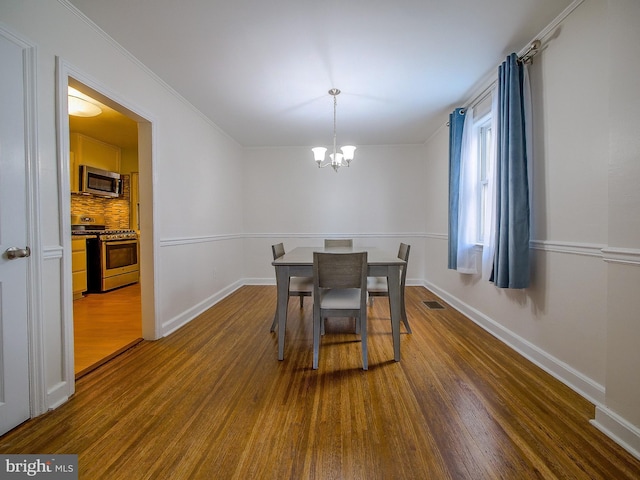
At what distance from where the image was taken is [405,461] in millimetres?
1208

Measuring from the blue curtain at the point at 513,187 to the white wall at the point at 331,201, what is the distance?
8.44 ft

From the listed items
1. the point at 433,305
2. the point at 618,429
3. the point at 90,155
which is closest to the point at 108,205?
the point at 90,155

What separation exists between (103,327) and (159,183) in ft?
5.21

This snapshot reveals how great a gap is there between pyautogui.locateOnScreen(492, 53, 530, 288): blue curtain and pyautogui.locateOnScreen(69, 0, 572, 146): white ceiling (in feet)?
1.01

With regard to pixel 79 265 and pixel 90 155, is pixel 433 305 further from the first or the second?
pixel 90 155

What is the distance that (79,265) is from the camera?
3.92m

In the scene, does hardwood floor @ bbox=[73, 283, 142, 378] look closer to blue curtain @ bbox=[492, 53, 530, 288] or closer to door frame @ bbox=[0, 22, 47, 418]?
door frame @ bbox=[0, 22, 47, 418]

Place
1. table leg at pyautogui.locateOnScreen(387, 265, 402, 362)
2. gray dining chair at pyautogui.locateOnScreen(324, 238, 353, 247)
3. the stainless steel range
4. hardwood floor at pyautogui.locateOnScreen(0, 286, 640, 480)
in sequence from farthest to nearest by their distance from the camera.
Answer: the stainless steel range
gray dining chair at pyautogui.locateOnScreen(324, 238, 353, 247)
table leg at pyautogui.locateOnScreen(387, 265, 402, 362)
hardwood floor at pyautogui.locateOnScreen(0, 286, 640, 480)

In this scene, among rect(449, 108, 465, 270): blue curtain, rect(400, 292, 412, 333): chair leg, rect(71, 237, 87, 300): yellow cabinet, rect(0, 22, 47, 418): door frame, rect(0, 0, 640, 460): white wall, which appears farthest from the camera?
rect(71, 237, 87, 300): yellow cabinet

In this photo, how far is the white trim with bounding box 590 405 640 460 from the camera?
1236 millimetres

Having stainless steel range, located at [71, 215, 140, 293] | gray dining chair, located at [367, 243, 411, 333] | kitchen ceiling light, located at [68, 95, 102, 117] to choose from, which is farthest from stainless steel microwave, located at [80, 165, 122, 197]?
gray dining chair, located at [367, 243, 411, 333]

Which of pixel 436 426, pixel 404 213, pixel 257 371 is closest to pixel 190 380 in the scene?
pixel 257 371

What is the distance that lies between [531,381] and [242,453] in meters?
1.83

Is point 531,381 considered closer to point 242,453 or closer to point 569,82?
point 242,453
